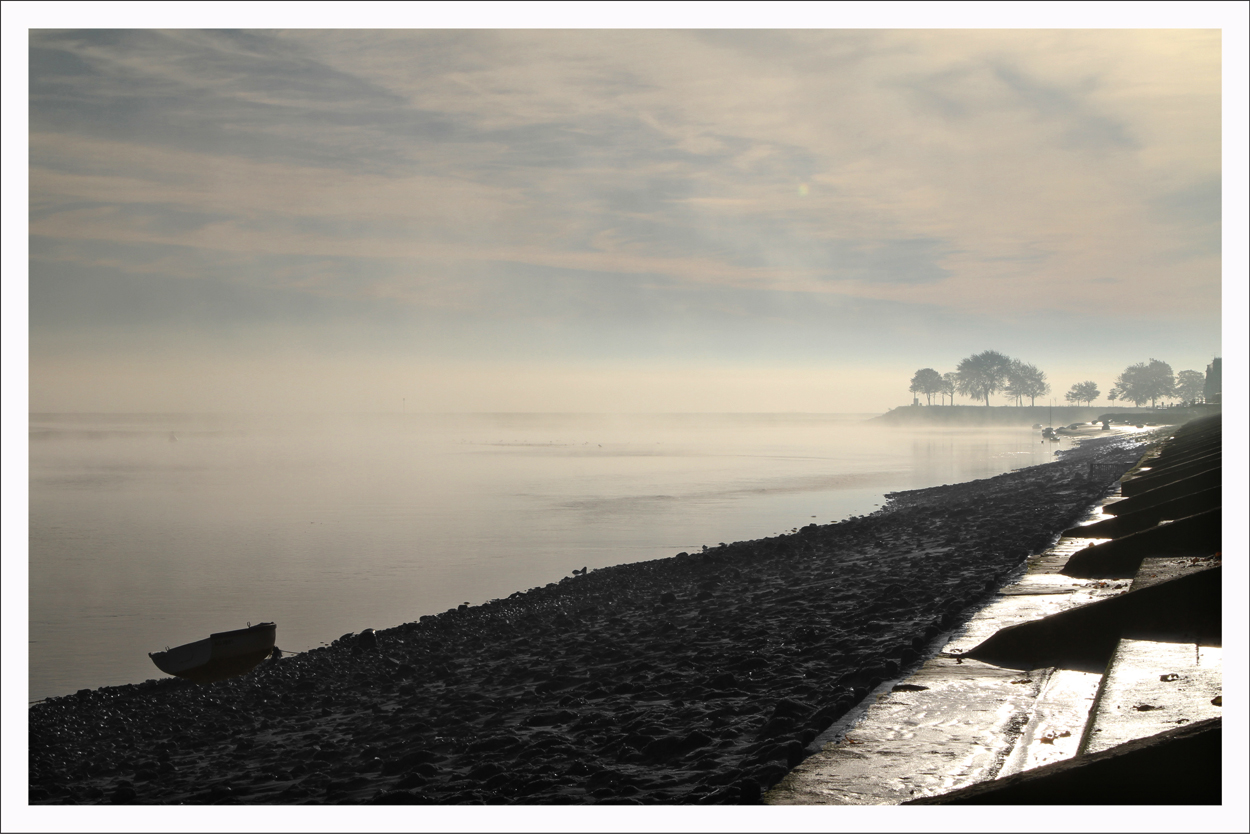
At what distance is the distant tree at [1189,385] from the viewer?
103250mm

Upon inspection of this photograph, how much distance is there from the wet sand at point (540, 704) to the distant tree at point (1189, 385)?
10525 centimetres

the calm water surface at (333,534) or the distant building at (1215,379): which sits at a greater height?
the distant building at (1215,379)

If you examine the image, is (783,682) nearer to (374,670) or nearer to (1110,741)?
(1110,741)

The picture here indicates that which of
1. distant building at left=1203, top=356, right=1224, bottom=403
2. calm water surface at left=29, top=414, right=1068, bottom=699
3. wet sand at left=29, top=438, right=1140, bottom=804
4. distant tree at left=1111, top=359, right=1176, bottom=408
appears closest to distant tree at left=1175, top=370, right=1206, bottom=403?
distant tree at left=1111, top=359, right=1176, bottom=408

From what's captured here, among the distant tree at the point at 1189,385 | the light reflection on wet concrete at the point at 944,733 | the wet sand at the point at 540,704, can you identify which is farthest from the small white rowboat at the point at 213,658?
the distant tree at the point at 1189,385

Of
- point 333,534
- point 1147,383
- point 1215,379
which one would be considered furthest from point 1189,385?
point 333,534

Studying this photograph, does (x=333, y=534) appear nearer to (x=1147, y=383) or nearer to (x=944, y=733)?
(x=944, y=733)

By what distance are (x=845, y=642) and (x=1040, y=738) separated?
451cm

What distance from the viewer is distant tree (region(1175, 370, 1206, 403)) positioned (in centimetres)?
10325

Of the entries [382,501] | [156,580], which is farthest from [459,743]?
[382,501]

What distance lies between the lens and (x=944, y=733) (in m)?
6.16

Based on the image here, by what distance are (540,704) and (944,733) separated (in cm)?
430

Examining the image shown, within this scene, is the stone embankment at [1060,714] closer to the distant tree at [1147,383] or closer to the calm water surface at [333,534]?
the calm water surface at [333,534]

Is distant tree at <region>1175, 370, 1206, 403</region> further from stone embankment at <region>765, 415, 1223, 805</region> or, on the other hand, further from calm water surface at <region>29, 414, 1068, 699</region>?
stone embankment at <region>765, 415, 1223, 805</region>
